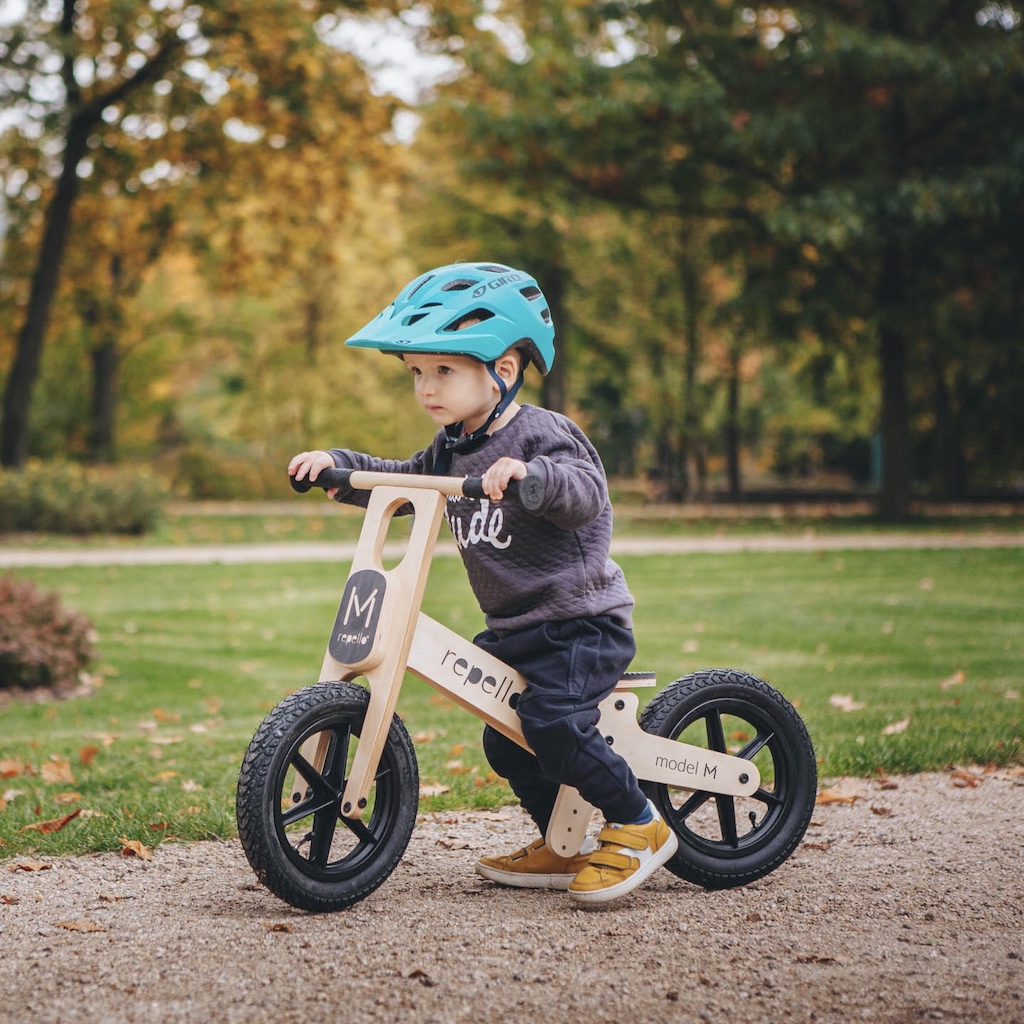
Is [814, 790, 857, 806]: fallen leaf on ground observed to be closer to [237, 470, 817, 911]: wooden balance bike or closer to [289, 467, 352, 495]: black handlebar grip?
[237, 470, 817, 911]: wooden balance bike

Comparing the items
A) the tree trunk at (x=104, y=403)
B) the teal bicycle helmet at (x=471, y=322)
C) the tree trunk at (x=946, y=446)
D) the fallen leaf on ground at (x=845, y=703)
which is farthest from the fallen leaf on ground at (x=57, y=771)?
the tree trunk at (x=104, y=403)

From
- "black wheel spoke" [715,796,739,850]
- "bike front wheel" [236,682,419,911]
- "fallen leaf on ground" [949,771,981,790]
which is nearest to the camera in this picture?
"bike front wheel" [236,682,419,911]

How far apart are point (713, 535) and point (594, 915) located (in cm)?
1491

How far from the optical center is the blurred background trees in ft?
59.3

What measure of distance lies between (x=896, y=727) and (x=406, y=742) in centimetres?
322

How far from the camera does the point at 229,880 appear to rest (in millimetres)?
3643

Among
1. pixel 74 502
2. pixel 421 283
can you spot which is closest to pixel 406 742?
pixel 421 283

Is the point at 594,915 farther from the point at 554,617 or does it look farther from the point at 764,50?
the point at 764,50

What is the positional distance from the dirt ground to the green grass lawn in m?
0.80

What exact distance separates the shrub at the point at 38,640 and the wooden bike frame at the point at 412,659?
191 inches

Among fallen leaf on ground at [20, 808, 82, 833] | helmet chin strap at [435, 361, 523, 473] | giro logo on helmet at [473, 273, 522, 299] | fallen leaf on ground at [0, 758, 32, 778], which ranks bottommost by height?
fallen leaf on ground at [0, 758, 32, 778]

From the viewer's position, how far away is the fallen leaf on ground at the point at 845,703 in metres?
6.62

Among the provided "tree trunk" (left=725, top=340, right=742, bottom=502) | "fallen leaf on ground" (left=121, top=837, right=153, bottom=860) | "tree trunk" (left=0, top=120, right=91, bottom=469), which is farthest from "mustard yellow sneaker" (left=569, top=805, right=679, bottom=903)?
"tree trunk" (left=725, top=340, right=742, bottom=502)

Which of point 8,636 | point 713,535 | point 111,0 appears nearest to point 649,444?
point 713,535
